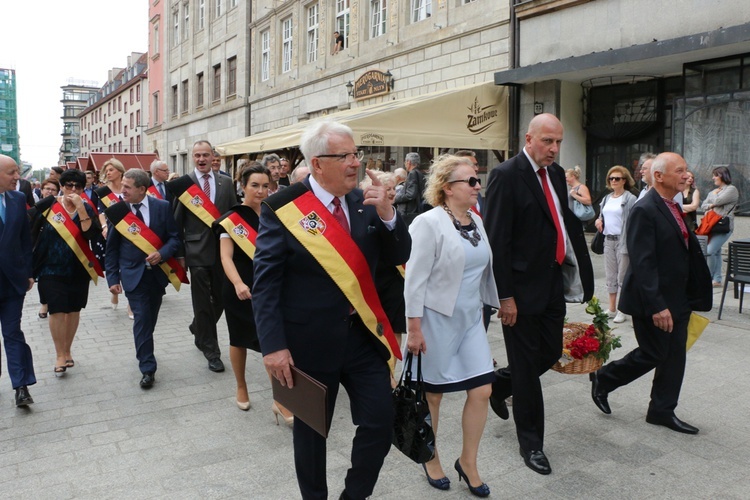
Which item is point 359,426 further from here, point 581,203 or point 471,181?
point 581,203

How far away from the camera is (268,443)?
4156 millimetres

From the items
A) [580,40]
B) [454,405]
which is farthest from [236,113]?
[454,405]

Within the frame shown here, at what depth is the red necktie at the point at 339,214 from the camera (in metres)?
2.91

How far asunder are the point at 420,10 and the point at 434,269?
559 inches

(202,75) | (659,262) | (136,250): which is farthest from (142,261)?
(202,75)

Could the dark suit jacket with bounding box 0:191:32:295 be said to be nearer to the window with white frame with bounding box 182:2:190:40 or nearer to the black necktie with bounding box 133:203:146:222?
the black necktie with bounding box 133:203:146:222

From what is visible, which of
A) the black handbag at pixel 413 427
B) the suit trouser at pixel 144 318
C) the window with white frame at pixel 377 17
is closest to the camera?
the black handbag at pixel 413 427

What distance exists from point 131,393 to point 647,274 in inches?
154

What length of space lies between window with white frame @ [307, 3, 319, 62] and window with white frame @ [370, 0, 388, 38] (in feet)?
11.4

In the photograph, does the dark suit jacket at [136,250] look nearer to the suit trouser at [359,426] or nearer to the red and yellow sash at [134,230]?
the red and yellow sash at [134,230]

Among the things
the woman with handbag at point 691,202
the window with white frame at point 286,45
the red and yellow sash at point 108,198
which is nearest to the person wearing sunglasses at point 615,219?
the woman with handbag at point 691,202

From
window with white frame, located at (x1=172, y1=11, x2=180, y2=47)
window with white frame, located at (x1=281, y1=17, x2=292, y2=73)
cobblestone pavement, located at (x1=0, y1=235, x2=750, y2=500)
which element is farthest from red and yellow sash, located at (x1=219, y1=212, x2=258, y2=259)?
window with white frame, located at (x1=172, y1=11, x2=180, y2=47)

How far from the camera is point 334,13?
65.3 ft

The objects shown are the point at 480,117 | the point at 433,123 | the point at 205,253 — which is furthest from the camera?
the point at 480,117
